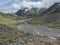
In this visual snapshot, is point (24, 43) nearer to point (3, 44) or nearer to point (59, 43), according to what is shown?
point (3, 44)

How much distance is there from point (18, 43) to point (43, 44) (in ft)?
21.7

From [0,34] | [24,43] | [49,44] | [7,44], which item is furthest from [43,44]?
[0,34]

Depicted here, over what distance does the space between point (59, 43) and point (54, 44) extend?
3377 millimetres

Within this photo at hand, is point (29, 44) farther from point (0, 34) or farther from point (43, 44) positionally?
point (0, 34)

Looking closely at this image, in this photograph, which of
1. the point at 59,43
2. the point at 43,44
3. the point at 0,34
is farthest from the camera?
the point at 0,34

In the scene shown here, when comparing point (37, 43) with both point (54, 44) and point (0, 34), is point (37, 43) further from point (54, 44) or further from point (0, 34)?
point (0, 34)

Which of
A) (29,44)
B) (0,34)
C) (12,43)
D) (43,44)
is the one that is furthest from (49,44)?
(0,34)

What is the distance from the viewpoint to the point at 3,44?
52.3 meters

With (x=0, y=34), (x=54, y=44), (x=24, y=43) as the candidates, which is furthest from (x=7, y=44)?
(x=0, y=34)

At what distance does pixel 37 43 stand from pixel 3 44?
28.8 feet

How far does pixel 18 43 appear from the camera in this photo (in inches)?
2079

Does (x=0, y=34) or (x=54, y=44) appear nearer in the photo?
(x=54, y=44)

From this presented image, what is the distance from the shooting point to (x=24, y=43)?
5297 centimetres

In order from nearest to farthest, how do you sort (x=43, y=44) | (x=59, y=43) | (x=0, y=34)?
1. (x=43, y=44)
2. (x=59, y=43)
3. (x=0, y=34)
